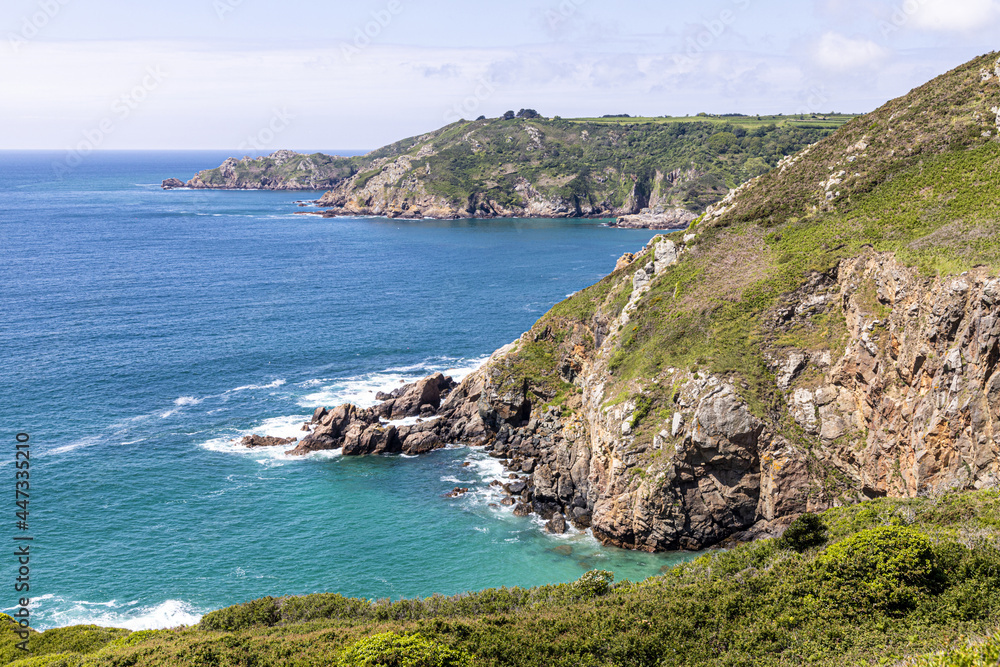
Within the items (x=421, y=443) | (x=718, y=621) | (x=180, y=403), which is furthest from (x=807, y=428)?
(x=180, y=403)

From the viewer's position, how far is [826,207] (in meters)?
67.1

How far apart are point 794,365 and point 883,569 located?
88.0ft

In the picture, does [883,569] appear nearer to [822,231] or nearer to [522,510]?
[522,510]

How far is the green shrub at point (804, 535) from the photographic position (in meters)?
36.3

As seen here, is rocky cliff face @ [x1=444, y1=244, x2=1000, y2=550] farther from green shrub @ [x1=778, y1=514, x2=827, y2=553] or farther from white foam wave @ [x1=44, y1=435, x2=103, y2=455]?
white foam wave @ [x1=44, y1=435, x2=103, y2=455]

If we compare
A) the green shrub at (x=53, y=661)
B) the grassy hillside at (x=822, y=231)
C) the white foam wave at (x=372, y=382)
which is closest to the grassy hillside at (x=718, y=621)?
the green shrub at (x=53, y=661)

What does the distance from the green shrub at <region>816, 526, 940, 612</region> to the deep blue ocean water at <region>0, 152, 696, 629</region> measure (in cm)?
1991

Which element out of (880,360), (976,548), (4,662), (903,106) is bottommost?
(4,662)

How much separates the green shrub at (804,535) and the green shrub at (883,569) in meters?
3.89

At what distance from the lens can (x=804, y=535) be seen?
120ft

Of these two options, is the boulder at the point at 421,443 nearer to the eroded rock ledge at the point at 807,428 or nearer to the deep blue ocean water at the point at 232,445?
the deep blue ocean water at the point at 232,445

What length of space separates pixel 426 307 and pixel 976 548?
333 feet

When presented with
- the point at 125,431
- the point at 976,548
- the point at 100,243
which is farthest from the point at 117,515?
the point at 100,243

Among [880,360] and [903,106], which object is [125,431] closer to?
[880,360]
